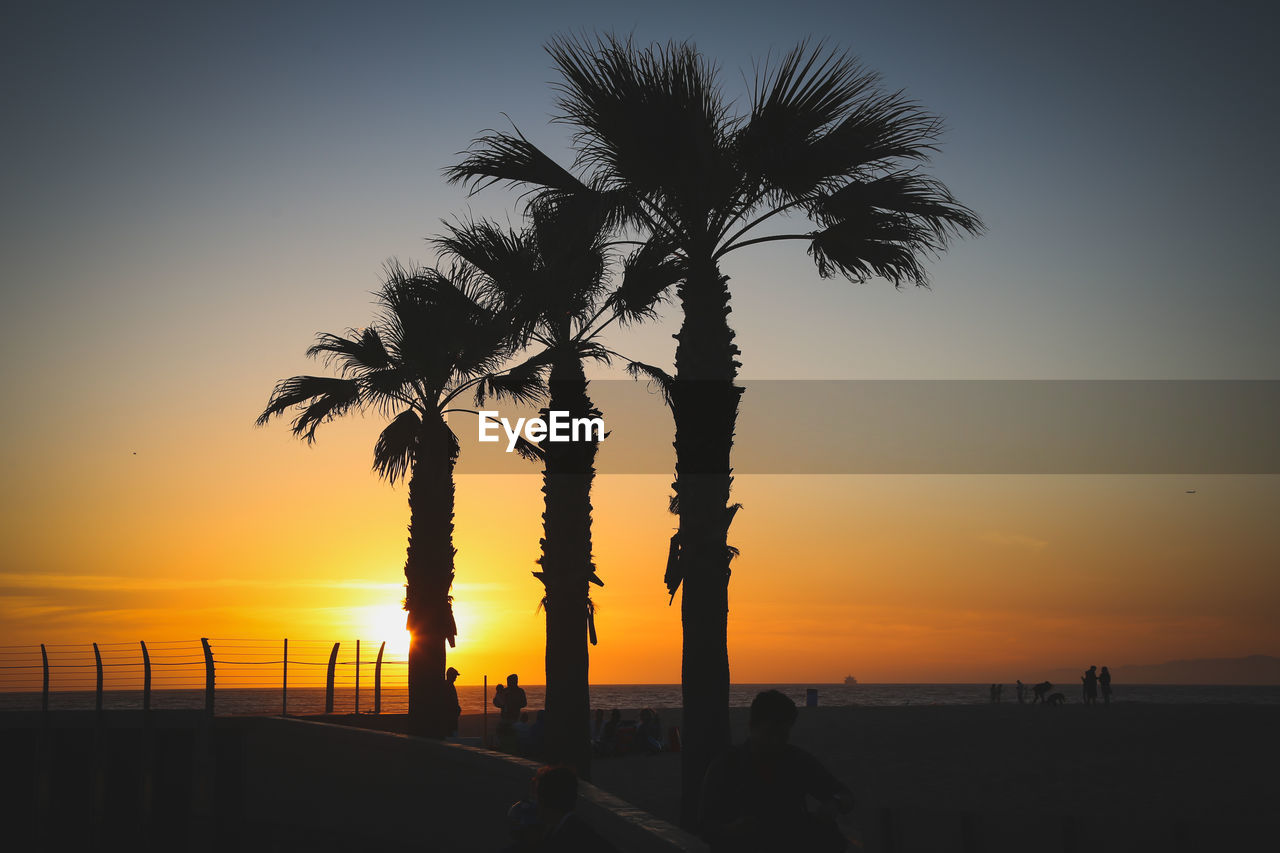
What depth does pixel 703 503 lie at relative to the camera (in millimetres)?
12711

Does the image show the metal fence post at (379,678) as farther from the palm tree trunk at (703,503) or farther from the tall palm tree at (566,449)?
the palm tree trunk at (703,503)

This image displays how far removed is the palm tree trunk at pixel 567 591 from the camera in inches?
714

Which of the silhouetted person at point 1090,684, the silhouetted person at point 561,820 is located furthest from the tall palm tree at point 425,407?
the silhouetted person at point 1090,684

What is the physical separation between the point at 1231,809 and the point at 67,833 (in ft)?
76.2

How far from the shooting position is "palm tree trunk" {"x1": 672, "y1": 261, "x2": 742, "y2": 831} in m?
12.2

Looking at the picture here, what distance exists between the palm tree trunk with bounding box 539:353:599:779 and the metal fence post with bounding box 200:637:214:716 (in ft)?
21.3

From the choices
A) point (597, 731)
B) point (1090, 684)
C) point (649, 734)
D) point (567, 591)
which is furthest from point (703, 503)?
point (1090, 684)

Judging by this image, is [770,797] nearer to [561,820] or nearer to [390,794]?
[561,820]

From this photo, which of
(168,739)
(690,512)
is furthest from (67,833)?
(690,512)

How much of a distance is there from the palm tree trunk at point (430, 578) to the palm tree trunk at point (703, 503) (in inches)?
344

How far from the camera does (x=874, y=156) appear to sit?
43.4ft

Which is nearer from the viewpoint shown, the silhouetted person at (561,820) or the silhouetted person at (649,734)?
the silhouetted person at (561,820)

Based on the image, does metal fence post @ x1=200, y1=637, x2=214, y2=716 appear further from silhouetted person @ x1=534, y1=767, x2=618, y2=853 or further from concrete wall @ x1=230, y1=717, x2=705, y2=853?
silhouetted person @ x1=534, y1=767, x2=618, y2=853

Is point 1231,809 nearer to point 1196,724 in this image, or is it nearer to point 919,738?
point 919,738
